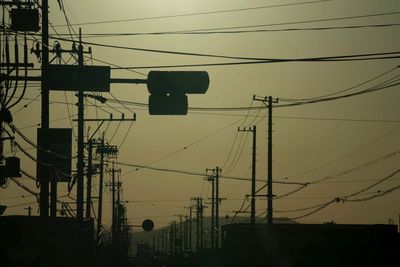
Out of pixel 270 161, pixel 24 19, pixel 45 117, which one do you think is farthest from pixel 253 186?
pixel 24 19

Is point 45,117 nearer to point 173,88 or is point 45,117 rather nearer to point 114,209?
point 173,88

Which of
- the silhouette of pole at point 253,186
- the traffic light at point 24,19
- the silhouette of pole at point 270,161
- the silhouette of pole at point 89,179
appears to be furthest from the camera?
the silhouette of pole at point 253,186

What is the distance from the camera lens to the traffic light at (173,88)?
19.8m

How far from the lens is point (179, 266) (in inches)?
4077

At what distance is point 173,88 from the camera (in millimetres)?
20000

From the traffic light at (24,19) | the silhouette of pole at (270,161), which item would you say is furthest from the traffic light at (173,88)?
the silhouette of pole at (270,161)

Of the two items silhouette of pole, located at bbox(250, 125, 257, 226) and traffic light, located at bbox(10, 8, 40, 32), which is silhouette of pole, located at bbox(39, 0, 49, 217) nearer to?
traffic light, located at bbox(10, 8, 40, 32)

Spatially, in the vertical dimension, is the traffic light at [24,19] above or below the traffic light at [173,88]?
above

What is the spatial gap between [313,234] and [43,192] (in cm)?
2489

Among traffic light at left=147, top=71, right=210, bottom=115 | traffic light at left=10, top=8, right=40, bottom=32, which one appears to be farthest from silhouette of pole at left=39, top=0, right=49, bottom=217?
traffic light at left=147, top=71, right=210, bottom=115

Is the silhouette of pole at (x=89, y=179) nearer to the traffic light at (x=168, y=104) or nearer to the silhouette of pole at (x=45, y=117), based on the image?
the silhouette of pole at (x=45, y=117)

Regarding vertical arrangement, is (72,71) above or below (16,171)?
above

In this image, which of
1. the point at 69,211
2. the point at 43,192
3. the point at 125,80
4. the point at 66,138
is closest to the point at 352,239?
the point at 43,192

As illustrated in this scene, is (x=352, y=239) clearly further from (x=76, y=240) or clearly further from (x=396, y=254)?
(x=76, y=240)
